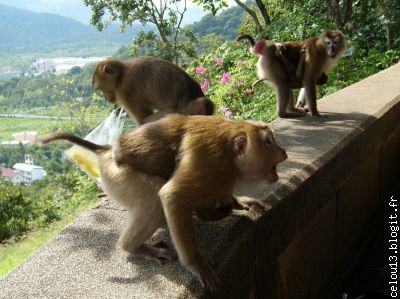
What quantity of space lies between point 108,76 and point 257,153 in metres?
2.17

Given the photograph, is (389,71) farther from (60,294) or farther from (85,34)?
(85,34)

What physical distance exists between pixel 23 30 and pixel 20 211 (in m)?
44.8

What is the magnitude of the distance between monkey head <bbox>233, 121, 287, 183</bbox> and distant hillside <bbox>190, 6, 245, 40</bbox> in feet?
63.8

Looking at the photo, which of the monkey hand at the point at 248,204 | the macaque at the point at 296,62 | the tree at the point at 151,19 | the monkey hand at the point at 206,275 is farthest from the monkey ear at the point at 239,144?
the tree at the point at 151,19

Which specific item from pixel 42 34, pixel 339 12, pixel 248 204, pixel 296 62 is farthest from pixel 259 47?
pixel 42 34

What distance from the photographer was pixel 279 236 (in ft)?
A: 6.94

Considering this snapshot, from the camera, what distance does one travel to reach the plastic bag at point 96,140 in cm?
254

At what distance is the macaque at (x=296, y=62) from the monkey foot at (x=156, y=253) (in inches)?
118

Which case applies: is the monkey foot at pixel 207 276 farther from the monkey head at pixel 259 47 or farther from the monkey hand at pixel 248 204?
the monkey head at pixel 259 47

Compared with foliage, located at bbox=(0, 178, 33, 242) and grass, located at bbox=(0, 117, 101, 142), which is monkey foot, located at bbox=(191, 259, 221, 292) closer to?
foliage, located at bbox=(0, 178, 33, 242)

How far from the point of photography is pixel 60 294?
158 cm

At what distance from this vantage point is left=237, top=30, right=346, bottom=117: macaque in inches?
187

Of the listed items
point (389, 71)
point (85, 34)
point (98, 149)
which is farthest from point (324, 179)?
point (85, 34)

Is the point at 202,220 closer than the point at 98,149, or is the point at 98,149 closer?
the point at 202,220
